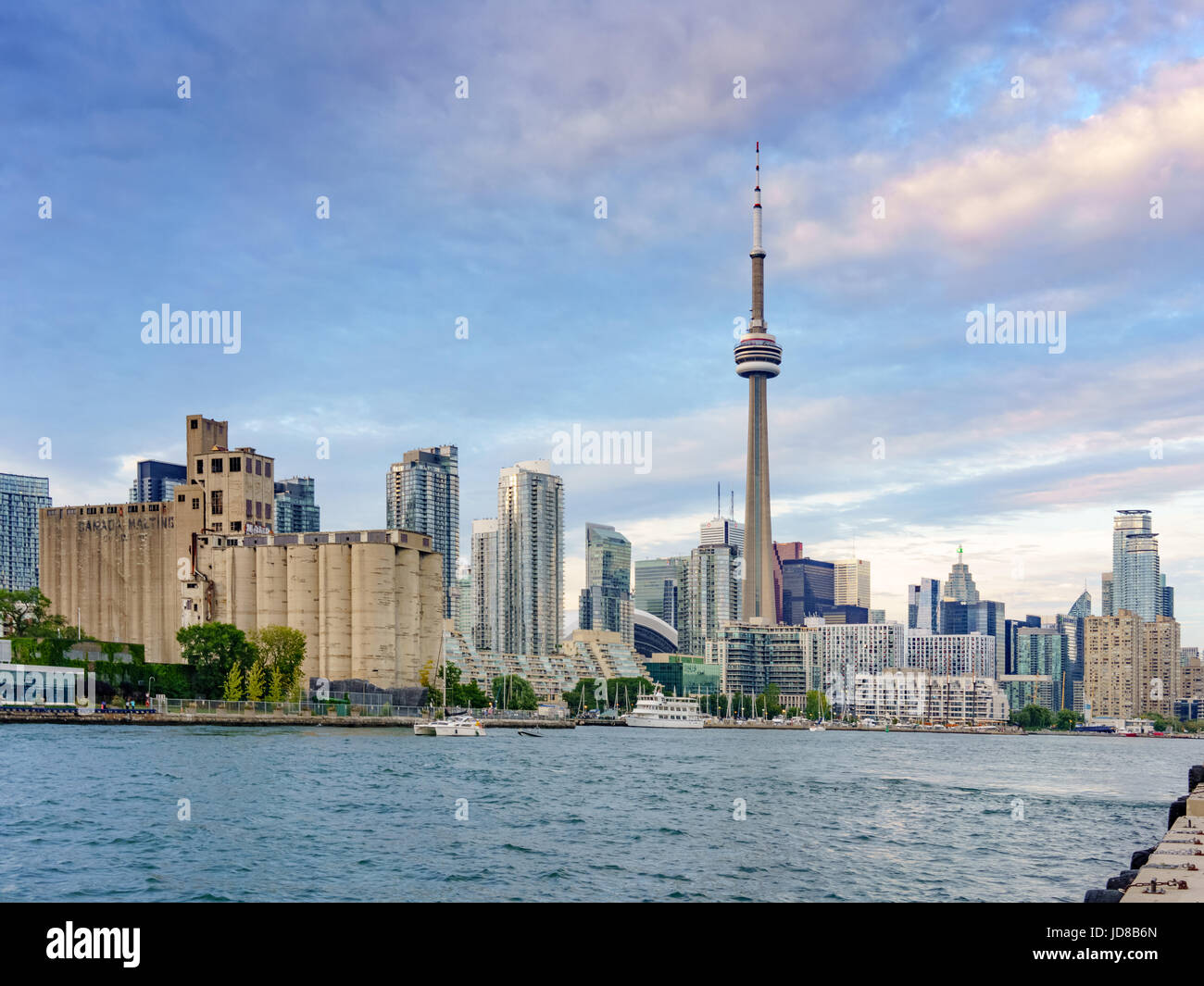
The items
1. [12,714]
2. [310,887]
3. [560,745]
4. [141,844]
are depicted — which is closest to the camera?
[310,887]

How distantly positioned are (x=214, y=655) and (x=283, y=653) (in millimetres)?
9497

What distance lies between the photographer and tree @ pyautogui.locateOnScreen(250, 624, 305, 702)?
167875 millimetres

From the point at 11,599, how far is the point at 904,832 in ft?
535

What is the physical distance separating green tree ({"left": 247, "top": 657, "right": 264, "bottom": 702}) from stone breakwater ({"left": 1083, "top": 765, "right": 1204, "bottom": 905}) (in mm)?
143337

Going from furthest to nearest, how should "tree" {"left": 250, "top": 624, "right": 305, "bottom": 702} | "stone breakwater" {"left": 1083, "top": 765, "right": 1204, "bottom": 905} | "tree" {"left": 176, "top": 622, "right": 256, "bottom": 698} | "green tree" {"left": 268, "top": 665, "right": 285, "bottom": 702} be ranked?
"tree" {"left": 250, "top": 624, "right": 305, "bottom": 702}, "tree" {"left": 176, "top": 622, "right": 256, "bottom": 698}, "green tree" {"left": 268, "top": 665, "right": 285, "bottom": 702}, "stone breakwater" {"left": 1083, "top": 765, "right": 1204, "bottom": 905}

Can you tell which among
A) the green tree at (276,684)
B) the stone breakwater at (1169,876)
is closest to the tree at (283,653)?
the green tree at (276,684)

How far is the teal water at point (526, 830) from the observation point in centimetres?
3484

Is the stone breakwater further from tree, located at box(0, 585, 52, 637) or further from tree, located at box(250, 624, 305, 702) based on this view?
tree, located at box(0, 585, 52, 637)

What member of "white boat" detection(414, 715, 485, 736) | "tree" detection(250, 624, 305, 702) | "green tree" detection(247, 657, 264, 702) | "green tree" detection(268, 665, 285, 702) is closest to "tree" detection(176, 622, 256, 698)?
"green tree" detection(247, 657, 264, 702)

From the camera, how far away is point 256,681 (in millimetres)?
165500

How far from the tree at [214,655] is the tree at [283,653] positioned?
258 cm

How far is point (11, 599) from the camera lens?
17925cm
